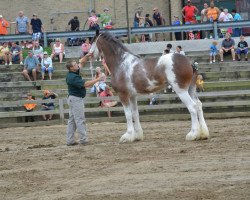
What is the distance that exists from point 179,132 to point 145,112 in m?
6.61

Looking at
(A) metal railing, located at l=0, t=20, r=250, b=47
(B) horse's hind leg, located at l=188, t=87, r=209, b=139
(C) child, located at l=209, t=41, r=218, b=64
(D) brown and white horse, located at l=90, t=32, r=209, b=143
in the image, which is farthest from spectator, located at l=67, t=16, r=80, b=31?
(B) horse's hind leg, located at l=188, t=87, r=209, b=139

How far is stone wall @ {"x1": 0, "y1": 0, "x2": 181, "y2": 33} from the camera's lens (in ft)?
127

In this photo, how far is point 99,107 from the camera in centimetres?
2686

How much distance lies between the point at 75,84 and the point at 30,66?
1208 centimetres

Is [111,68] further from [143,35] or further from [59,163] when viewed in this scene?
[143,35]

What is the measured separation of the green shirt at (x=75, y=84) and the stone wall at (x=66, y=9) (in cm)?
2045

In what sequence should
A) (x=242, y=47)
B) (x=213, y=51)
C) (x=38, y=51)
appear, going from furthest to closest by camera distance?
(x=38, y=51) < (x=213, y=51) < (x=242, y=47)

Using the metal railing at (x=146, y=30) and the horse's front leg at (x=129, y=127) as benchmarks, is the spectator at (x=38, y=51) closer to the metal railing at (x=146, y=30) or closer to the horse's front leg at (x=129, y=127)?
the metal railing at (x=146, y=30)

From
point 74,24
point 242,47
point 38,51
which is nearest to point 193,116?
point 242,47

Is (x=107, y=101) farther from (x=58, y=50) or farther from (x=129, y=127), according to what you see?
(x=129, y=127)

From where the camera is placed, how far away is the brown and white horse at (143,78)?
1784cm

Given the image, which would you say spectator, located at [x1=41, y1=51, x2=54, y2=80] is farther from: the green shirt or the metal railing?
the green shirt

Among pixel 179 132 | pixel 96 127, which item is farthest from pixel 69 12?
pixel 179 132

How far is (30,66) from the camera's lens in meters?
30.0
